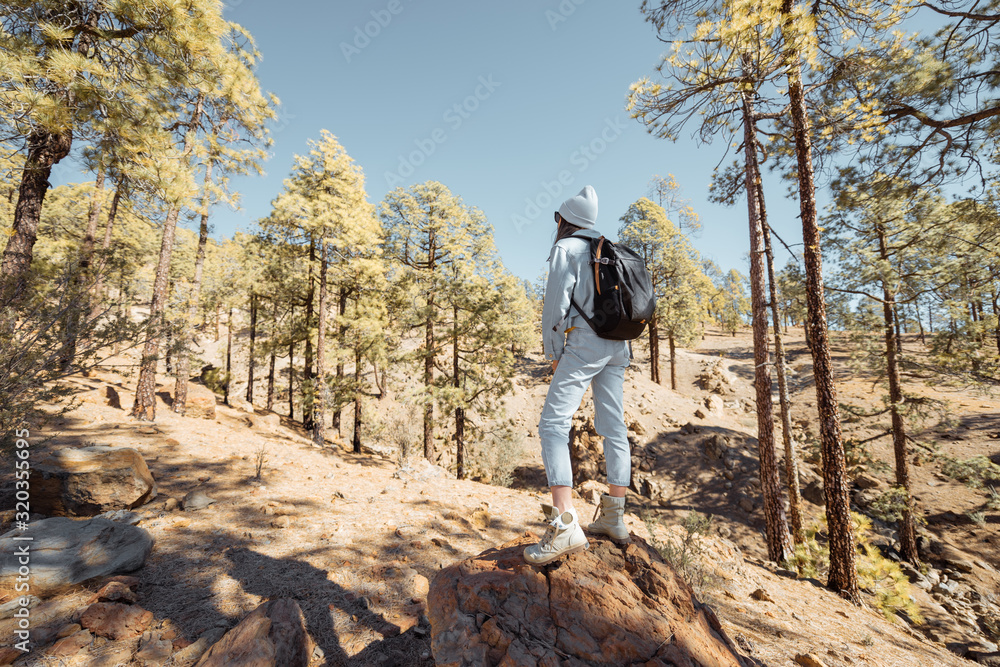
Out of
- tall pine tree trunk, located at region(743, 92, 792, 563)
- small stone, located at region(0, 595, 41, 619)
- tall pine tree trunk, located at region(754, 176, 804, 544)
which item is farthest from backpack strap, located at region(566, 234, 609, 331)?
tall pine tree trunk, located at region(754, 176, 804, 544)

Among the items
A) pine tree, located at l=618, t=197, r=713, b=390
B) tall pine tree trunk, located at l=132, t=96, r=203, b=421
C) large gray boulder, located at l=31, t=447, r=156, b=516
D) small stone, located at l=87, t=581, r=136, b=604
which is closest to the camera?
small stone, located at l=87, t=581, r=136, b=604

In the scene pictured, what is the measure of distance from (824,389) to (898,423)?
8.55 metres

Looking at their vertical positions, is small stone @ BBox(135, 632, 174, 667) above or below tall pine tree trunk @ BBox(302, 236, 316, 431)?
below

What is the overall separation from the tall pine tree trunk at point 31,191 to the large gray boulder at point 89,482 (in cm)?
314

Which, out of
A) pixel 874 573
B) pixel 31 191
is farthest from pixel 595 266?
pixel 874 573

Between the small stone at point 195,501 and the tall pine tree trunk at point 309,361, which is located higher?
the tall pine tree trunk at point 309,361

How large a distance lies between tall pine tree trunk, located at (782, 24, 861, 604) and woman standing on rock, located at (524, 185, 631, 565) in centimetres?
503

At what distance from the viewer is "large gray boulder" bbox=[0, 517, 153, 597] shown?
260 centimetres

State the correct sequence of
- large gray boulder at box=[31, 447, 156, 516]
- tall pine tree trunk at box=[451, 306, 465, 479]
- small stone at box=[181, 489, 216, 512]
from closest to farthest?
large gray boulder at box=[31, 447, 156, 516] → small stone at box=[181, 489, 216, 512] → tall pine tree trunk at box=[451, 306, 465, 479]

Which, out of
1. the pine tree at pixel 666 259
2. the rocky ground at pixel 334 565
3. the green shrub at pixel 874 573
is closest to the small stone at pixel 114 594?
the rocky ground at pixel 334 565

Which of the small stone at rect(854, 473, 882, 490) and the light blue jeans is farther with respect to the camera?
the small stone at rect(854, 473, 882, 490)

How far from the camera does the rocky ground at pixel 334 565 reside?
245 centimetres

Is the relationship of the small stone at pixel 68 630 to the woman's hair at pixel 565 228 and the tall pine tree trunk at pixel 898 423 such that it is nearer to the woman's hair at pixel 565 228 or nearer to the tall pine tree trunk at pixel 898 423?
the woman's hair at pixel 565 228

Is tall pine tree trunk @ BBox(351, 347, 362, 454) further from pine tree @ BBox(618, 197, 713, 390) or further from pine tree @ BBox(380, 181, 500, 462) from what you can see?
pine tree @ BBox(618, 197, 713, 390)
